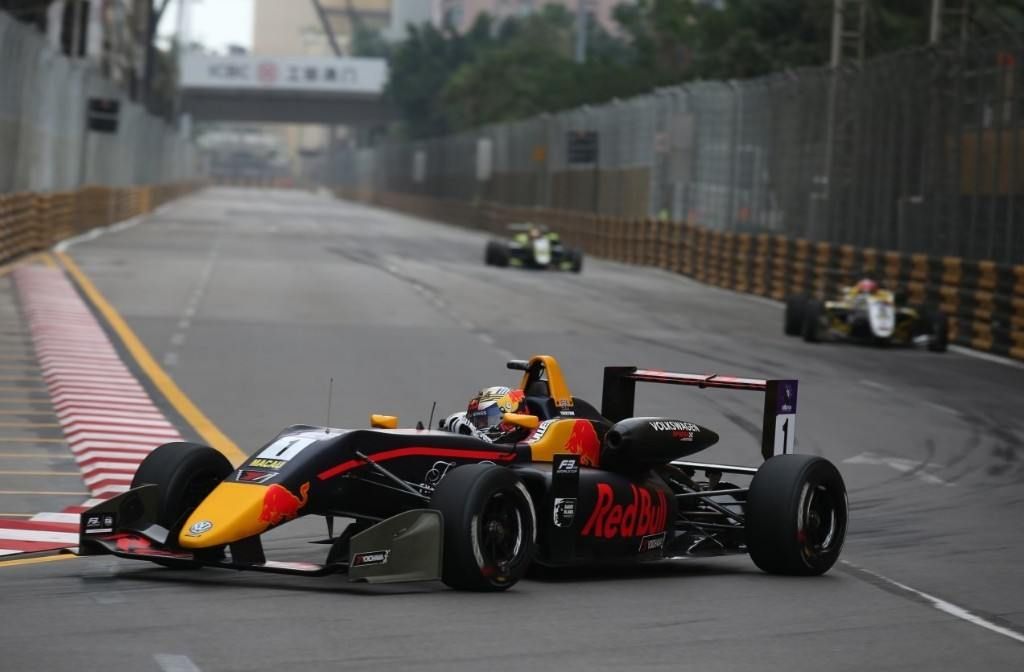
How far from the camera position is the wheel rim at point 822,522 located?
1029cm

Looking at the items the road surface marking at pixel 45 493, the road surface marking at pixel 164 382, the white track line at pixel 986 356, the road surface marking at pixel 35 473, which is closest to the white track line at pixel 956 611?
the road surface marking at pixel 45 493

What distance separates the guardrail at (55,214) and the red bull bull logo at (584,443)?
26855 mm

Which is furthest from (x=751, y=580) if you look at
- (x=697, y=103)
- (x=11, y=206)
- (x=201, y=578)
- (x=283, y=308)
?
(x=697, y=103)

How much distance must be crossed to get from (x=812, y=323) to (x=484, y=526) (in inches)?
780

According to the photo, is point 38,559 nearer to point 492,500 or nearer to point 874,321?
point 492,500

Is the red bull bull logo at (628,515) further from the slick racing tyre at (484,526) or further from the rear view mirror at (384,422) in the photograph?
the rear view mirror at (384,422)

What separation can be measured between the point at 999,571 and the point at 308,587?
157 inches

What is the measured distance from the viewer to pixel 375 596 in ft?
29.1

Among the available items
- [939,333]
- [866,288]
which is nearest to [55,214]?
[866,288]

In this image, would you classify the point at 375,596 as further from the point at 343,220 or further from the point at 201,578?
the point at 343,220

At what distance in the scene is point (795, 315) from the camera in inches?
1150

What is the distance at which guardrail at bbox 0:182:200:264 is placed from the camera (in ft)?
124

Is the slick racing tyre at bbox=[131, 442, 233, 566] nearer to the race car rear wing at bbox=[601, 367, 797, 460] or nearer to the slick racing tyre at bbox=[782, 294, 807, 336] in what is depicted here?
the race car rear wing at bbox=[601, 367, 797, 460]

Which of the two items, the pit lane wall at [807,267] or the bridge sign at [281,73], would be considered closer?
the pit lane wall at [807,267]
